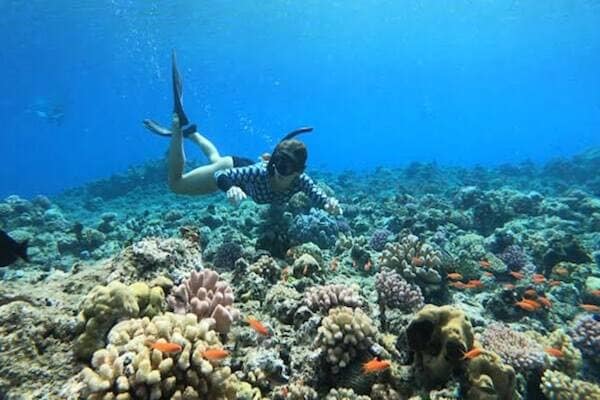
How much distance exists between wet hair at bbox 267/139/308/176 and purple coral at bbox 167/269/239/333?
139 inches

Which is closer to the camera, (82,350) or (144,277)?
(82,350)

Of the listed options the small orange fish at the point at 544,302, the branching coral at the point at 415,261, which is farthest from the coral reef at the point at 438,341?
the small orange fish at the point at 544,302

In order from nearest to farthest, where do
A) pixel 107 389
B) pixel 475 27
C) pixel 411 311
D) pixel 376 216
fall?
pixel 107 389 → pixel 411 311 → pixel 376 216 → pixel 475 27

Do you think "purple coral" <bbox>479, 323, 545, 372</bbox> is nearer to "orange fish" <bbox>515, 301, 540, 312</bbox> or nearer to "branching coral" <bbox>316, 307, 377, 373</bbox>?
"orange fish" <bbox>515, 301, 540, 312</bbox>

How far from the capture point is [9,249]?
18.0 ft

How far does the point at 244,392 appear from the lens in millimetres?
3791

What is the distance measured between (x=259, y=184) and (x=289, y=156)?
1.23 m

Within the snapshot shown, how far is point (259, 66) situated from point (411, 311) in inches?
3206

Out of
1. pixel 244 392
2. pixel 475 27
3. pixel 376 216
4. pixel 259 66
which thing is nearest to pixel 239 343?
pixel 244 392

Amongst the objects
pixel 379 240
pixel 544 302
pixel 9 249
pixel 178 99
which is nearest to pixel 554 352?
pixel 544 302

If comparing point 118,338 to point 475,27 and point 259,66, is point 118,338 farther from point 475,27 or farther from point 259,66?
point 475,27

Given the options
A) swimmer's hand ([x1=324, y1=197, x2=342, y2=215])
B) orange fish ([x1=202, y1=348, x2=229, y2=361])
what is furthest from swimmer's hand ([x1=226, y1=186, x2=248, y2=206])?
orange fish ([x1=202, y1=348, x2=229, y2=361])

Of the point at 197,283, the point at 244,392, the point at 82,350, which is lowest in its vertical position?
the point at 244,392

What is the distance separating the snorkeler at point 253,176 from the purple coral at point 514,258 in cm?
428
